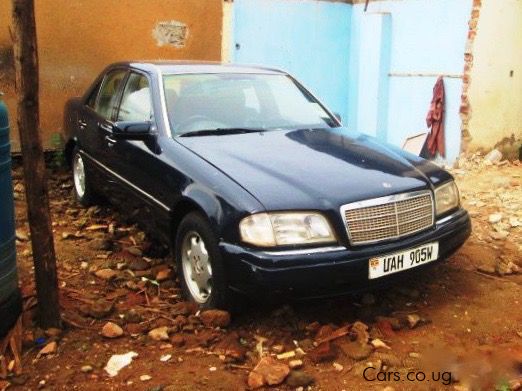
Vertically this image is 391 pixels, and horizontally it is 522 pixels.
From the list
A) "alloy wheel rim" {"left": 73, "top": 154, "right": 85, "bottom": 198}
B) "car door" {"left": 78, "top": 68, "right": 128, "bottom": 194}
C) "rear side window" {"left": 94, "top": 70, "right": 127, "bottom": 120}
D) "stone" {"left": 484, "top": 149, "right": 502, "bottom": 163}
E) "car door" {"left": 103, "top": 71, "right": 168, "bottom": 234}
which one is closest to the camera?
"car door" {"left": 103, "top": 71, "right": 168, "bottom": 234}

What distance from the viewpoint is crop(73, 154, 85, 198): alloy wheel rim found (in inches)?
222

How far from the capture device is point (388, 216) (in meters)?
3.29

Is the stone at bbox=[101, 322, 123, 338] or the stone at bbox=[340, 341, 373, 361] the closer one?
the stone at bbox=[340, 341, 373, 361]

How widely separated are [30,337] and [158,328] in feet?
2.28

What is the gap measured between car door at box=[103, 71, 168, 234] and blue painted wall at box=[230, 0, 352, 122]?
14.4ft

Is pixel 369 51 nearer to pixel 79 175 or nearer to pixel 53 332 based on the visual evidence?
pixel 79 175

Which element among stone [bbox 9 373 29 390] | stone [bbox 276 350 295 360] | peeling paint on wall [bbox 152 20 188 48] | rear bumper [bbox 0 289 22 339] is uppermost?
peeling paint on wall [bbox 152 20 188 48]

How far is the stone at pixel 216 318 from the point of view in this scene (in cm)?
328

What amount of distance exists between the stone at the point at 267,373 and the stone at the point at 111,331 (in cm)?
86

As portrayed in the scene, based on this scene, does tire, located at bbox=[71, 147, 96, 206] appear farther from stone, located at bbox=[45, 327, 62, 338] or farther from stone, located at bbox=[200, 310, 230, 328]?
stone, located at bbox=[200, 310, 230, 328]

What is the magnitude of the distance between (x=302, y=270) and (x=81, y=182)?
3.39 m

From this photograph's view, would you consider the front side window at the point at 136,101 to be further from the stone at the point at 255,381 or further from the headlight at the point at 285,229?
the stone at the point at 255,381

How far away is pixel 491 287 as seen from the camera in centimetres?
400

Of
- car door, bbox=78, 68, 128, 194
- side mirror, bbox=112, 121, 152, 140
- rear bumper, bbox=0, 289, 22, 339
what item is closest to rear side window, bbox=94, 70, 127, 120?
car door, bbox=78, 68, 128, 194
